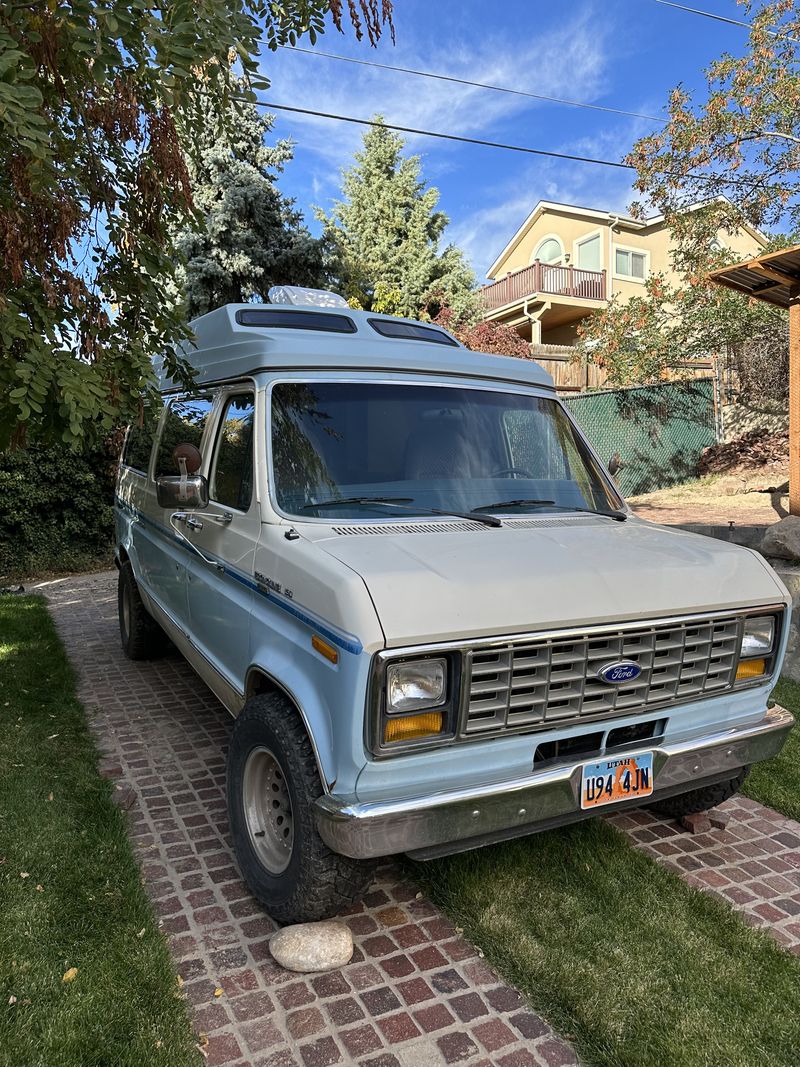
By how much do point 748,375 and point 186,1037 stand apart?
14944 millimetres

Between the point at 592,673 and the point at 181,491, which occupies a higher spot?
the point at 181,491

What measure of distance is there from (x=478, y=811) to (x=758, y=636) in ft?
4.87

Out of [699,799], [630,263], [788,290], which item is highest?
[630,263]

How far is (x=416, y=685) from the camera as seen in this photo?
8.07ft

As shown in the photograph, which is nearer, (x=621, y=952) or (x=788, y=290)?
(x=621, y=952)

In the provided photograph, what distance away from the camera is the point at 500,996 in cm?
267

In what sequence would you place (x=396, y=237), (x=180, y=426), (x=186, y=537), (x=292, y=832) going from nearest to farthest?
1. (x=292, y=832)
2. (x=186, y=537)
3. (x=180, y=426)
4. (x=396, y=237)

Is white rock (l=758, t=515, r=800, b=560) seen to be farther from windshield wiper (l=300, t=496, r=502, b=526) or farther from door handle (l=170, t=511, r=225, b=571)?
door handle (l=170, t=511, r=225, b=571)

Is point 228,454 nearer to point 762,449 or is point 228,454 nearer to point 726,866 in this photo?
point 726,866

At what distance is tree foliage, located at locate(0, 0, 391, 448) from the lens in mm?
2766

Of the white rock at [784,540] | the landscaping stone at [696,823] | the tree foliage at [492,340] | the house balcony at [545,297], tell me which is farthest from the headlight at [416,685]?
the house balcony at [545,297]

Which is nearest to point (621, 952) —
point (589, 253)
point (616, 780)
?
point (616, 780)

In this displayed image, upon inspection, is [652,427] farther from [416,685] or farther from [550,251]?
[550,251]

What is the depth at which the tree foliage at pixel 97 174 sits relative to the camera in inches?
109
